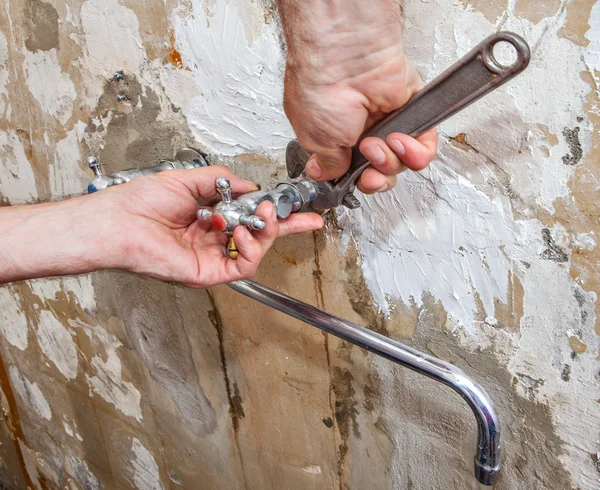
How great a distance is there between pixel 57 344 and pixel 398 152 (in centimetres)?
131

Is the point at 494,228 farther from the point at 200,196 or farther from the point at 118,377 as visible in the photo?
the point at 118,377

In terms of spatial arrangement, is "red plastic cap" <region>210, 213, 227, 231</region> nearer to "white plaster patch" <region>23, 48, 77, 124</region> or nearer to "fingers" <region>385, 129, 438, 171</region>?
"fingers" <region>385, 129, 438, 171</region>

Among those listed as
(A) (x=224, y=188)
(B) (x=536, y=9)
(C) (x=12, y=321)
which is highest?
(B) (x=536, y=9)

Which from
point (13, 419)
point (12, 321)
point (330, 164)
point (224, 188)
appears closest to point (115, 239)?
point (224, 188)

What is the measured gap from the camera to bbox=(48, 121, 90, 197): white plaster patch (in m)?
1.08

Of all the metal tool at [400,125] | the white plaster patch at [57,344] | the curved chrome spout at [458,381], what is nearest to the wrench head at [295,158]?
Result: the metal tool at [400,125]

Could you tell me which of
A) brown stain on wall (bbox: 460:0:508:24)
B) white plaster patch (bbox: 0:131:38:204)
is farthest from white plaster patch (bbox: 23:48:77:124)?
brown stain on wall (bbox: 460:0:508:24)

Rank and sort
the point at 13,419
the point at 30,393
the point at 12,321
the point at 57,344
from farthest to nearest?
Answer: the point at 13,419 < the point at 30,393 < the point at 12,321 < the point at 57,344

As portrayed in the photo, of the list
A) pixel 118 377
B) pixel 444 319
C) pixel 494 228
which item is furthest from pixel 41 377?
pixel 494 228

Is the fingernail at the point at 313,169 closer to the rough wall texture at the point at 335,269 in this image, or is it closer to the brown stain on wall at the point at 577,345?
the rough wall texture at the point at 335,269

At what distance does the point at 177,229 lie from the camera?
2.61ft

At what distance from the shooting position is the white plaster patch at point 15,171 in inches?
47.4

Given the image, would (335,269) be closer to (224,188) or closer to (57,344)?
(224,188)

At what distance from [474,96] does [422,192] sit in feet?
0.67
